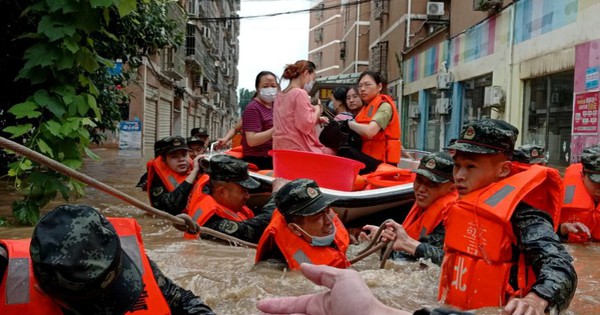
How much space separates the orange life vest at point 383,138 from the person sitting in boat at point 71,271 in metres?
4.16

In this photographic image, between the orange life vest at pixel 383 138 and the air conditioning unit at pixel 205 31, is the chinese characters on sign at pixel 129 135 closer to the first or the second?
the air conditioning unit at pixel 205 31

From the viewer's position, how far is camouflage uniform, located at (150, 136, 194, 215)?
581 centimetres

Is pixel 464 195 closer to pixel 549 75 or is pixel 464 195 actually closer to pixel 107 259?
pixel 107 259

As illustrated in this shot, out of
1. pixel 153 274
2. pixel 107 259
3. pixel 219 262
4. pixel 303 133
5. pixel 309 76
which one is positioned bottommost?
pixel 219 262

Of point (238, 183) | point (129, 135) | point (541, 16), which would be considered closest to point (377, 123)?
point (238, 183)

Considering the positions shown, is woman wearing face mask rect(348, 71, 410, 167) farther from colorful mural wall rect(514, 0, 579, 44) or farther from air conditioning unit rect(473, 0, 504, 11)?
air conditioning unit rect(473, 0, 504, 11)

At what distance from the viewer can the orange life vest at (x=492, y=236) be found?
2848 millimetres

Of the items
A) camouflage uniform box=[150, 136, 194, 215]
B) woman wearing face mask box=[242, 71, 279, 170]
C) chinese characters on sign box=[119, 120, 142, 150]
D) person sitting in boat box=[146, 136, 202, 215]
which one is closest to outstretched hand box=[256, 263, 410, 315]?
woman wearing face mask box=[242, 71, 279, 170]

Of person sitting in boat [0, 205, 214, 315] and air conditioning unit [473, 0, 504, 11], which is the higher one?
air conditioning unit [473, 0, 504, 11]

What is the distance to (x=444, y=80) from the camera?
18.4 metres

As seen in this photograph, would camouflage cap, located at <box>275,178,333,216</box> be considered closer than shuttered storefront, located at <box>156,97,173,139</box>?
Yes

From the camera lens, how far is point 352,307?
47.4 inches

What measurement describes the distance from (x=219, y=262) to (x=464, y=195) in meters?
2.31

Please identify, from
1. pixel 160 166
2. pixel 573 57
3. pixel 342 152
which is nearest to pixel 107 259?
pixel 342 152
